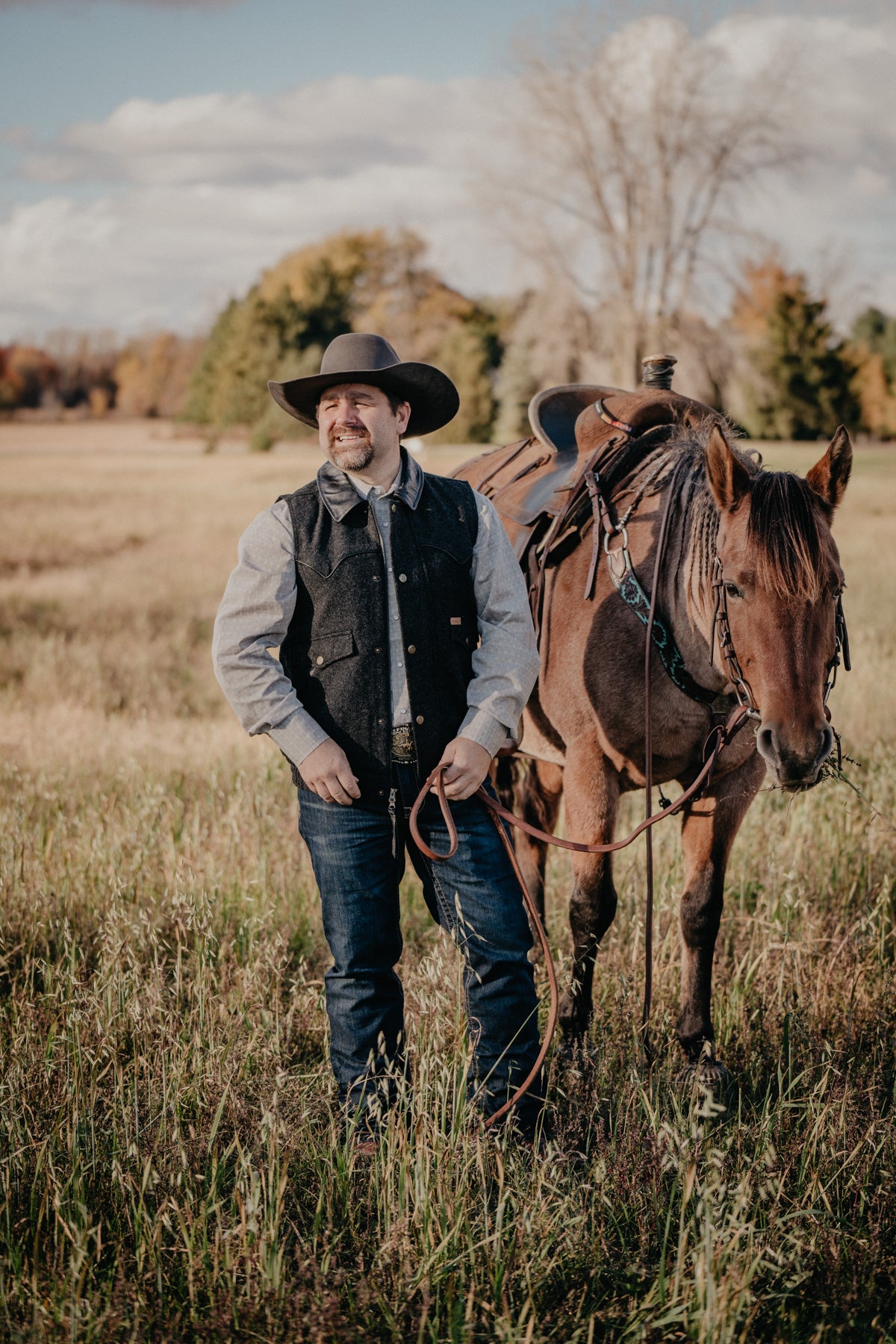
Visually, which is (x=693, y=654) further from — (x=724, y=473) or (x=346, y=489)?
(x=346, y=489)

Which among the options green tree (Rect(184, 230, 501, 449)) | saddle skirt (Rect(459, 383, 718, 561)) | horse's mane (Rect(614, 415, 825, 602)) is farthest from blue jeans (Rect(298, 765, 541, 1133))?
green tree (Rect(184, 230, 501, 449))

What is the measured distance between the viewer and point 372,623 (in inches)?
107

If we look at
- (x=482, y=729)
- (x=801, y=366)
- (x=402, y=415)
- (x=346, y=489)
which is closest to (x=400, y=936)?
(x=482, y=729)

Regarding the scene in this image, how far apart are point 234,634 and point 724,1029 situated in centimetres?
212

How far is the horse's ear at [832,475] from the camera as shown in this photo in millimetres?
2693

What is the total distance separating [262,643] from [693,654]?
1.27 m

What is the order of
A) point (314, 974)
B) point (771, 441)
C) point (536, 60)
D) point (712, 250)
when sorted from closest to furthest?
point (314, 974) < point (536, 60) < point (712, 250) < point (771, 441)

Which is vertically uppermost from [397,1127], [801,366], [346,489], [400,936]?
[801,366]

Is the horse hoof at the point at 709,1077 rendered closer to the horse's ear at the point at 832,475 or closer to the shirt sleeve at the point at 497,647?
the shirt sleeve at the point at 497,647

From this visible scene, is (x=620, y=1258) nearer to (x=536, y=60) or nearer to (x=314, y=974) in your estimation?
(x=314, y=974)

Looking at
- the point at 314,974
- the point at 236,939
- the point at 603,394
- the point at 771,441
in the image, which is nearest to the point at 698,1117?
the point at 314,974

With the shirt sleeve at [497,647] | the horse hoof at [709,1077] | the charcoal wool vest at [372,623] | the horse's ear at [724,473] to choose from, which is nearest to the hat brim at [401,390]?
the charcoal wool vest at [372,623]

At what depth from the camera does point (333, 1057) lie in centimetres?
288

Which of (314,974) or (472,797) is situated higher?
(472,797)
